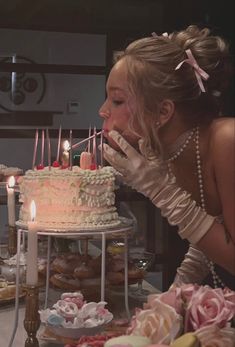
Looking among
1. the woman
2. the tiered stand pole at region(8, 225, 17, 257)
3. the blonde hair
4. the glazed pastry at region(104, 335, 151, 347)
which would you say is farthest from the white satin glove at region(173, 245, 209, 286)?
the tiered stand pole at region(8, 225, 17, 257)

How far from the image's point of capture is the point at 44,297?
1.60 metres

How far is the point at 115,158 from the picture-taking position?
3.30 feet

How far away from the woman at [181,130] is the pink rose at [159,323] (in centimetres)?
18

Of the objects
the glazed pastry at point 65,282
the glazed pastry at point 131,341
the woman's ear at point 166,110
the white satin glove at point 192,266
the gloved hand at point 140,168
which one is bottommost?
the glazed pastry at point 65,282

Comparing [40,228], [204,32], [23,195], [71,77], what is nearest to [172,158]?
[204,32]

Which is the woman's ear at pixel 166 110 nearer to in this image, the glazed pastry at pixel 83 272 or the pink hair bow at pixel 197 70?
the pink hair bow at pixel 197 70

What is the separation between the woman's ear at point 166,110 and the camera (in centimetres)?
95

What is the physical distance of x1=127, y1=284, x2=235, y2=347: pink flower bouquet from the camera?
724mm

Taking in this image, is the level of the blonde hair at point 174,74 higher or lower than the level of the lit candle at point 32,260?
higher

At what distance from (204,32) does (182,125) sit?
0.16 metres

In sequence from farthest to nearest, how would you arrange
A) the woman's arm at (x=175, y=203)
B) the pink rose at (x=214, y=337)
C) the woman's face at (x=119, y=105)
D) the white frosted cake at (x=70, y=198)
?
the white frosted cake at (x=70, y=198), the woman's face at (x=119, y=105), the woman's arm at (x=175, y=203), the pink rose at (x=214, y=337)

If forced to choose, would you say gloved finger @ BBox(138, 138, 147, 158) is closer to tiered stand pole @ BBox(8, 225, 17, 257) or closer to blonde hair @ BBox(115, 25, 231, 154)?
blonde hair @ BBox(115, 25, 231, 154)

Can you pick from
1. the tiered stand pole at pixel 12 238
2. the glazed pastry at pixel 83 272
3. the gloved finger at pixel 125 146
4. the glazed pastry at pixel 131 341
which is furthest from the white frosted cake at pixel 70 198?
the glazed pastry at pixel 131 341

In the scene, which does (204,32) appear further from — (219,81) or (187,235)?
(187,235)
